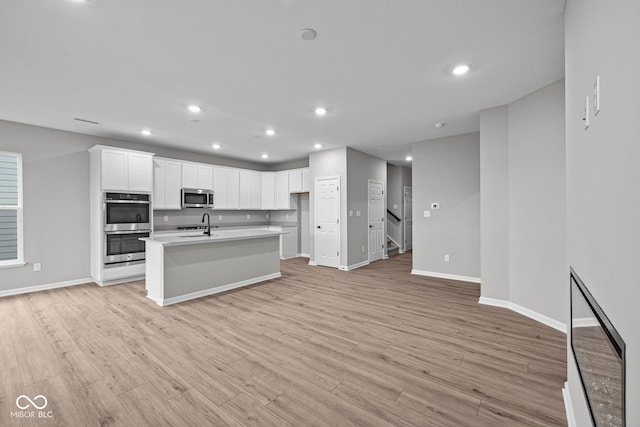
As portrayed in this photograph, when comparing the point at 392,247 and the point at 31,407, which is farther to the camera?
the point at 392,247

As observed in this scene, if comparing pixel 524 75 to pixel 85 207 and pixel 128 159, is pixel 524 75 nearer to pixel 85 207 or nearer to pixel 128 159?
pixel 128 159

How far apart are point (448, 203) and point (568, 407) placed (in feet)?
12.8

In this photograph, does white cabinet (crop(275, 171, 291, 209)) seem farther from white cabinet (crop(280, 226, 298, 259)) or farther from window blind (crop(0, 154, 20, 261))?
window blind (crop(0, 154, 20, 261))

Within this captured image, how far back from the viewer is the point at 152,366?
7.49 ft

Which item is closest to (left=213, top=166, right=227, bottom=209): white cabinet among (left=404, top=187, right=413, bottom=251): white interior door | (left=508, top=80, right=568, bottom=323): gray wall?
(left=404, top=187, right=413, bottom=251): white interior door

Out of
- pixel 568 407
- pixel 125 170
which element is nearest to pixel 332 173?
pixel 125 170

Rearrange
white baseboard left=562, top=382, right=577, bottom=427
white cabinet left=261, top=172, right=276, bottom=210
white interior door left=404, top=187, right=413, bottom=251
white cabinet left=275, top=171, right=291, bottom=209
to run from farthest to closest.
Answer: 1. white interior door left=404, top=187, right=413, bottom=251
2. white cabinet left=261, top=172, right=276, bottom=210
3. white cabinet left=275, top=171, right=291, bottom=209
4. white baseboard left=562, top=382, right=577, bottom=427

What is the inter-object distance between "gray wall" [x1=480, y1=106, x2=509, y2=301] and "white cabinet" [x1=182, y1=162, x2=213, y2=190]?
18.6 feet

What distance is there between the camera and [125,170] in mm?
5023

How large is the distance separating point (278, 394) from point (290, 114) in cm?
349

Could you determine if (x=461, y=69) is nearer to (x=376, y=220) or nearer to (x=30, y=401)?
(x=30, y=401)

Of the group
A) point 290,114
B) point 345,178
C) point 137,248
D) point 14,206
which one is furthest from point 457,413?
point 14,206

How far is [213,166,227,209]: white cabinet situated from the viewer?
679cm

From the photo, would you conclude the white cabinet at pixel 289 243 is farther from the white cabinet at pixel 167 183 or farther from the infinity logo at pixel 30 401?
the infinity logo at pixel 30 401
